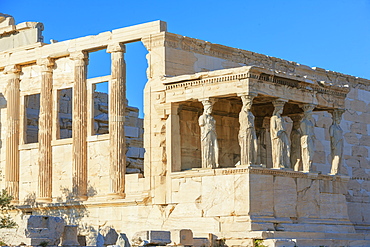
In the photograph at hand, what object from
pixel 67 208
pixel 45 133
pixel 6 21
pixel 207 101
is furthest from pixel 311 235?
pixel 6 21

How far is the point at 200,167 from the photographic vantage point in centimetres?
2277

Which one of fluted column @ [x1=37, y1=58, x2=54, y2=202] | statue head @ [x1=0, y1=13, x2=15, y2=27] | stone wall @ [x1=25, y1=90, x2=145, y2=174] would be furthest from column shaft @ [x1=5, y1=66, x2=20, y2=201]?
statue head @ [x1=0, y1=13, x2=15, y2=27]

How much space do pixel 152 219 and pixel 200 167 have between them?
1748 mm

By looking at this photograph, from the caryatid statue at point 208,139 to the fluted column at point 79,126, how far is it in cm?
404

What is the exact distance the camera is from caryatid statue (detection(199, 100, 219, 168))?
21281mm

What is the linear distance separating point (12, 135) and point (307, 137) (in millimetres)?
8223

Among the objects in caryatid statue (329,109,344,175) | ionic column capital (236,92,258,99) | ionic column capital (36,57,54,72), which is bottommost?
caryatid statue (329,109,344,175)

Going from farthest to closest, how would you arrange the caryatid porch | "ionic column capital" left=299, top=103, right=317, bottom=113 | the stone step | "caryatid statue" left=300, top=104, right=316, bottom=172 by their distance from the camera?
"ionic column capital" left=299, top=103, right=317, bottom=113 < "caryatid statue" left=300, top=104, right=316, bottom=172 < the caryatid porch < the stone step

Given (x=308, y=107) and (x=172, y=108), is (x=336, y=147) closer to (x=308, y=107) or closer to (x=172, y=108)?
(x=308, y=107)

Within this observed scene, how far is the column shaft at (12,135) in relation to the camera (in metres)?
25.7

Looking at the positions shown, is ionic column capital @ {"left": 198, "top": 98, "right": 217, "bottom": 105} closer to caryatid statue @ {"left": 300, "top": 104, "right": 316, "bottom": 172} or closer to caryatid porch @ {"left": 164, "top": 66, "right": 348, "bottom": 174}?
caryatid porch @ {"left": 164, "top": 66, "right": 348, "bottom": 174}

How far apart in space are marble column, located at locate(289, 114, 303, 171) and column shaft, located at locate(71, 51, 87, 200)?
5.19 meters

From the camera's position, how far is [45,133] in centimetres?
2497

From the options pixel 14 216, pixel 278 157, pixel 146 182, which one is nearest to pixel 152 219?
pixel 146 182
